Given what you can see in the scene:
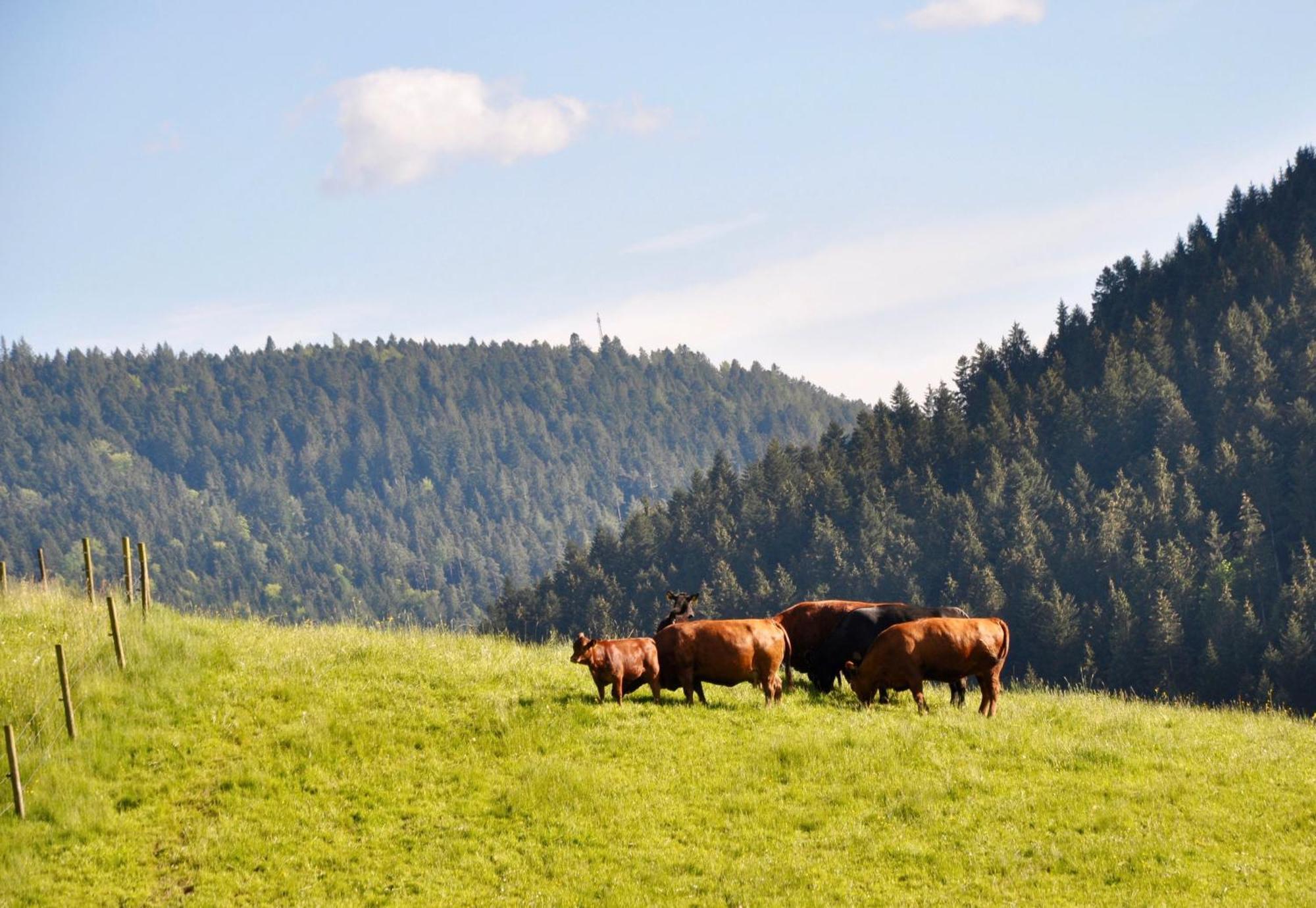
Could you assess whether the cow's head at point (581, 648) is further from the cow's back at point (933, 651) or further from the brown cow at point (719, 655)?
the cow's back at point (933, 651)

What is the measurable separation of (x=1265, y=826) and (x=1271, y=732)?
5.83 metres

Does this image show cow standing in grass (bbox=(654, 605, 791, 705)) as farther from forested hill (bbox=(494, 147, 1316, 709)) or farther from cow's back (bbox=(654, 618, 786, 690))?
forested hill (bbox=(494, 147, 1316, 709))

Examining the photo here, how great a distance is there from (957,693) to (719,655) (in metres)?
5.11

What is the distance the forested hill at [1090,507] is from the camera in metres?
120

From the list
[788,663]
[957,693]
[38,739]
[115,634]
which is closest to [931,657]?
[957,693]

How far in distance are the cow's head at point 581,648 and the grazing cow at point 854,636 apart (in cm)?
533

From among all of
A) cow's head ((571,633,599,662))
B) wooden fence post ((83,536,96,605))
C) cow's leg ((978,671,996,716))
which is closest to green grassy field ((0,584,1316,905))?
cow's leg ((978,671,996,716))

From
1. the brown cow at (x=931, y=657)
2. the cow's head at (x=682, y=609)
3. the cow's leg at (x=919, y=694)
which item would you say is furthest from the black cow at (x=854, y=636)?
the cow's head at (x=682, y=609)

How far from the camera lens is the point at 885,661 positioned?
24.2m

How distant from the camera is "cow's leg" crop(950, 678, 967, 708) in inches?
989

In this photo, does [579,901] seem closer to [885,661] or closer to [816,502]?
[885,661]

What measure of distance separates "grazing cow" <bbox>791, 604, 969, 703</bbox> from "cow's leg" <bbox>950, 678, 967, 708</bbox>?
68mm

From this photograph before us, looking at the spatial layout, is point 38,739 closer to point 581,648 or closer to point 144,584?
point 144,584

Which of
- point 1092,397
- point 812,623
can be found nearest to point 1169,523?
point 1092,397
